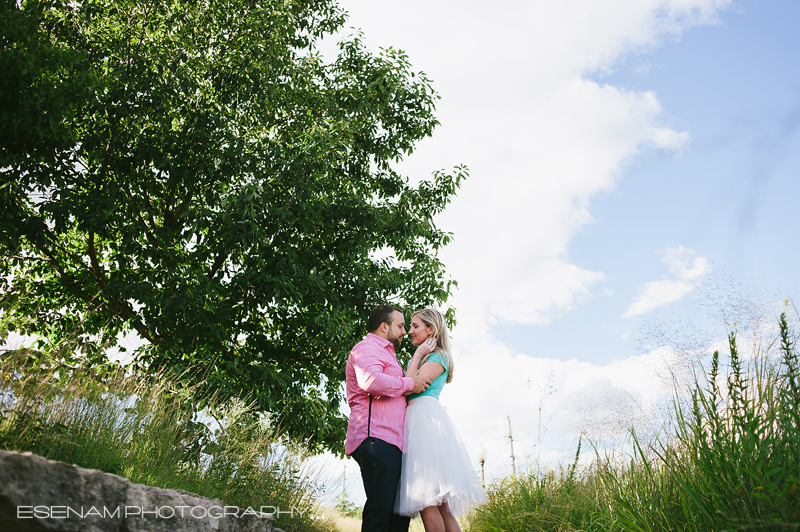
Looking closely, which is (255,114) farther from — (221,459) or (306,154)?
(221,459)

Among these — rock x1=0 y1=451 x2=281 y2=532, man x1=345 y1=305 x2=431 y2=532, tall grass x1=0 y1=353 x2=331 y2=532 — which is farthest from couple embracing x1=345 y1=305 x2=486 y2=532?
tall grass x1=0 y1=353 x2=331 y2=532

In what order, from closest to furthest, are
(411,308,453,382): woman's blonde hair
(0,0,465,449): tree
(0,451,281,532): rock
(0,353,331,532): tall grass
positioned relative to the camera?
(0,451,281,532): rock < (0,353,331,532): tall grass < (411,308,453,382): woman's blonde hair < (0,0,465,449): tree

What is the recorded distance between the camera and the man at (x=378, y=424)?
3266mm

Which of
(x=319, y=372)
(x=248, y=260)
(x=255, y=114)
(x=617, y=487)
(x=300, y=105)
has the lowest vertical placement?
(x=617, y=487)

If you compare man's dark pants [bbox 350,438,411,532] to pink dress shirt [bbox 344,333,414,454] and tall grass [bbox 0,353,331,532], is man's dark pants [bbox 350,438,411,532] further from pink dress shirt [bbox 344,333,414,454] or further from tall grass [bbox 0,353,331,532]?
tall grass [bbox 0,353,331,532]

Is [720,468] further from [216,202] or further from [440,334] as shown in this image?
[216,202]

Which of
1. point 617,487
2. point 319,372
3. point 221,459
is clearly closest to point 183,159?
point 319,372

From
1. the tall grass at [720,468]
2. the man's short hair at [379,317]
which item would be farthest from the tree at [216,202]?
the tall grass at [720,468]

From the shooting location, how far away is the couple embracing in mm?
3307

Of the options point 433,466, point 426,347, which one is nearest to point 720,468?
point 433,466

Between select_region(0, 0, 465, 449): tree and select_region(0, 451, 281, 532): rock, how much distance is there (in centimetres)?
365

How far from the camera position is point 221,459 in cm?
492

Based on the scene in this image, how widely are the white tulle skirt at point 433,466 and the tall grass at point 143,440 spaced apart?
6.23ft

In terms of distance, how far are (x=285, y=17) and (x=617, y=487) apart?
354 inches
